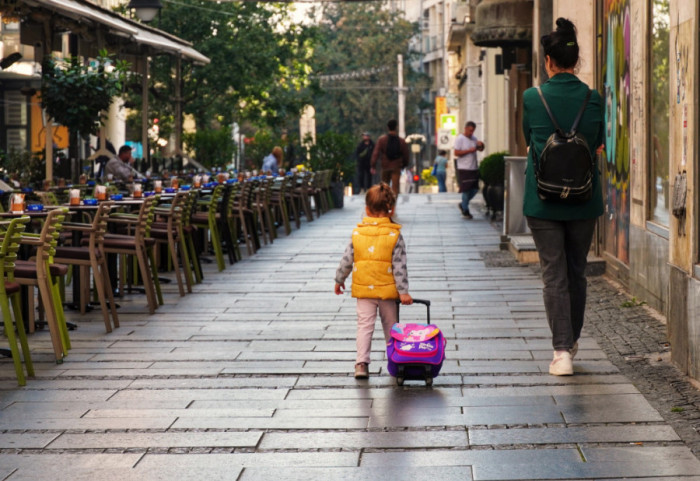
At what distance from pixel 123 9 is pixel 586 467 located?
2824cm

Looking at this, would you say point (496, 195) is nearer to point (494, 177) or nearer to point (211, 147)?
point (494, 177)

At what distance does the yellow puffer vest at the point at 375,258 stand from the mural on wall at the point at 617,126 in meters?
4.76

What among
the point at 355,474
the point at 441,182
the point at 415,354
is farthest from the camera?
the point at 441,182

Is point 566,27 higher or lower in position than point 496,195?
higher

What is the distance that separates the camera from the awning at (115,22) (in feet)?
48.3

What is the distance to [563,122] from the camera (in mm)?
7527

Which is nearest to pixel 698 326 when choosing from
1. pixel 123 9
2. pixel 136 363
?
pixel 136 363

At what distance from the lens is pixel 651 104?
423 inches

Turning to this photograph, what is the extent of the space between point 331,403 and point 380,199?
133 cm

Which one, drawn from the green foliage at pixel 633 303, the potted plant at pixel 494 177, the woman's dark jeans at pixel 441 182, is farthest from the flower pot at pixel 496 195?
the woman's dark jeans at pixel 441 182

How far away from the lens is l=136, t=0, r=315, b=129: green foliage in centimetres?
3369

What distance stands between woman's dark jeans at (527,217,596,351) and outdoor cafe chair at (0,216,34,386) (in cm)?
307

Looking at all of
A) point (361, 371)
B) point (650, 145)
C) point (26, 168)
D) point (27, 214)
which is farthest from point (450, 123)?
point (361, 371)

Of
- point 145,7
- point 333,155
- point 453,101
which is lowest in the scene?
point 333,155
